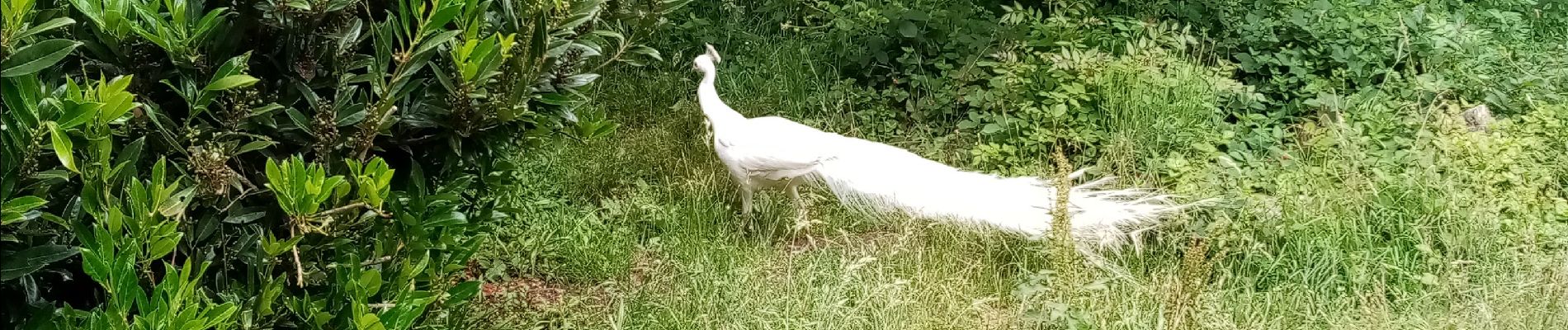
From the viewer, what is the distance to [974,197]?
337 cm

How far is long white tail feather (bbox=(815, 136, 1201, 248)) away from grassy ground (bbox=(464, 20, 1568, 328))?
6 centimetres

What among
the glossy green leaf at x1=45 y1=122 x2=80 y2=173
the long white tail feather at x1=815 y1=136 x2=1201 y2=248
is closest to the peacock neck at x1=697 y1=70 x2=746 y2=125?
the long white tail feather at x1=815 y1=136 x2=1201 y2=248

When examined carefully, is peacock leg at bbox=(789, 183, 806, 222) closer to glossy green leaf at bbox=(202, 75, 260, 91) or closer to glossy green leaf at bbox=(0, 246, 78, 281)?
glossy green leaf at bbox=(202, 75, 260, 91)

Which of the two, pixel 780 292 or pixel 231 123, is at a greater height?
pixel 231 123

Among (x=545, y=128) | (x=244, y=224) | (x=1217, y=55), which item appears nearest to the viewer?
(x=244, y=224)

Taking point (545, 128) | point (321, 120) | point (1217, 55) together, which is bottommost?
point (1217, 55)

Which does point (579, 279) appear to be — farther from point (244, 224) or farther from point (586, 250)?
point (244, 224)

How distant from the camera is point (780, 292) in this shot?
3.01 metres

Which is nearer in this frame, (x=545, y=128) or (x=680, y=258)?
(x=545, y=128)

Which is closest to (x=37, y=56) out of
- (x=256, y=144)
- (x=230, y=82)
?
(x=230, y=82)

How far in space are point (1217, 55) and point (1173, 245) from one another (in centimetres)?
163

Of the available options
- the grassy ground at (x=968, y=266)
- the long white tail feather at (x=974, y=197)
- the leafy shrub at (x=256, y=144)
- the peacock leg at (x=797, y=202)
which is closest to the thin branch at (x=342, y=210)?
the leafy shrub at (x=256, y=144)

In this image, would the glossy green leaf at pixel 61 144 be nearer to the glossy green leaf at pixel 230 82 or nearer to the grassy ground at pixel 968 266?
the glossy green leaf at pixel 230 82

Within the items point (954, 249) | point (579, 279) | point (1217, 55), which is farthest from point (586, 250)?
point (1217, 55)
